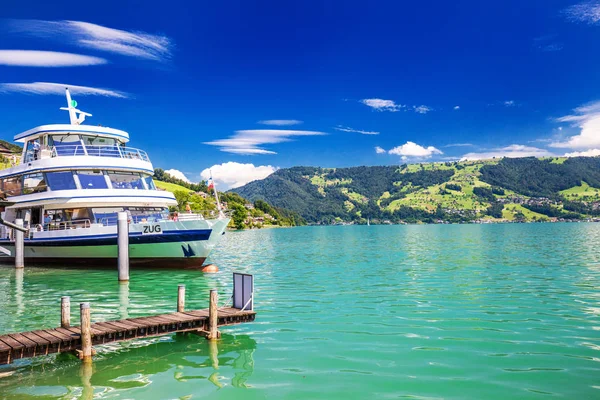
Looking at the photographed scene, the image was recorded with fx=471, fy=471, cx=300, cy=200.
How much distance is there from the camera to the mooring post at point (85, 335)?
12211 millimetres

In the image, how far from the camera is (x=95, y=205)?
32.2m

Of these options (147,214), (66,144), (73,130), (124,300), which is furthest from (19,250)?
(124,300)

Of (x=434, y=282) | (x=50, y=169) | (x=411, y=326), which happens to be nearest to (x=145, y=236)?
(x=50, y=169)

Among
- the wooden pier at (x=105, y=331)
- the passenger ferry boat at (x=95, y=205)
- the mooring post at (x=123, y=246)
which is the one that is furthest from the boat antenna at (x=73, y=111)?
the wooden pier at (x=105, y=331)

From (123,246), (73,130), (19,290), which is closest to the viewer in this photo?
(19,290)

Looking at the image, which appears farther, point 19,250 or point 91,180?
point 19,250

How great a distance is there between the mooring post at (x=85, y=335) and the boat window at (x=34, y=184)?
2556cm

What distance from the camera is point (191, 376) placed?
11.3 meters

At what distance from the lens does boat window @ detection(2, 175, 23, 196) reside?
3655 centimetres

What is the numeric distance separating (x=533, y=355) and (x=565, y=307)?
7.73m

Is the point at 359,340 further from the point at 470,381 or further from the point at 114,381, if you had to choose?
the point at 114,381

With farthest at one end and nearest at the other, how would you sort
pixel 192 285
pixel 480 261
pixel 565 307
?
pixel 480 261, pixel 192 285, pixel 565 307

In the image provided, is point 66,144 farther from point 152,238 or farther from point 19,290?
point 19,290

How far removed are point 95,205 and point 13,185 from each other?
10.6m
